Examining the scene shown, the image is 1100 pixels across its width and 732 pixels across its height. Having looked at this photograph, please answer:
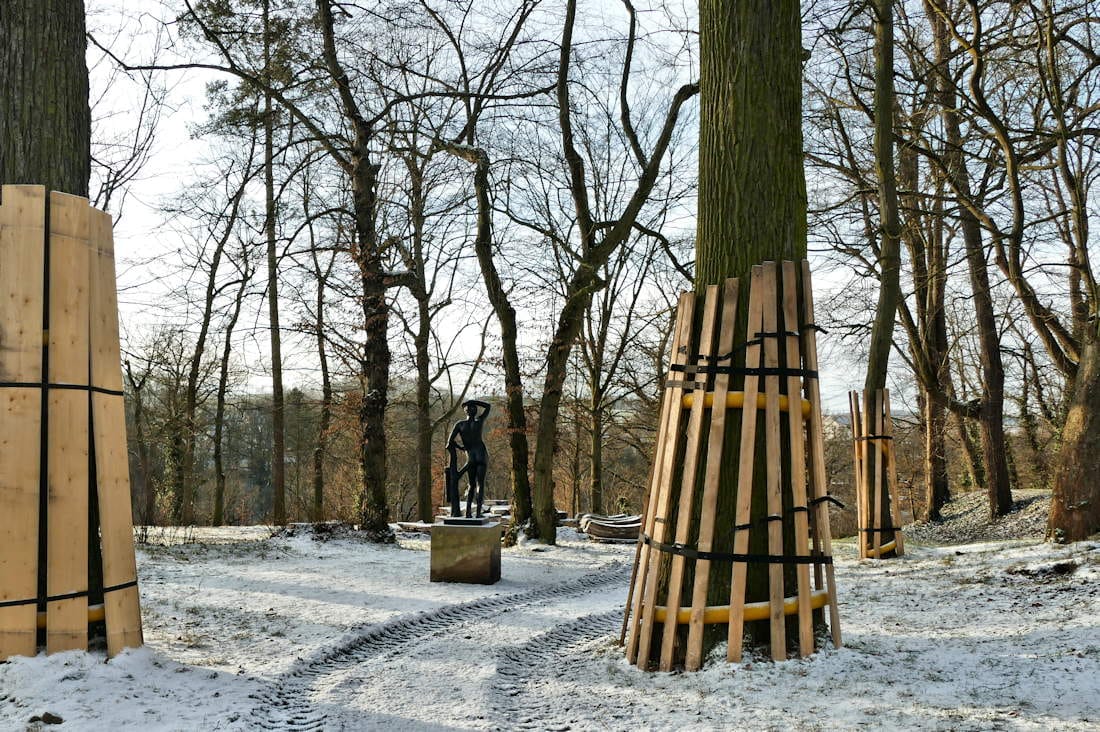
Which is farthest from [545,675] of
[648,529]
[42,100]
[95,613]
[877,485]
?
[877,485]

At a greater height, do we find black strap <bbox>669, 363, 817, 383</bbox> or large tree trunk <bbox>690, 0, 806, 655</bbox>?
large tree trunk <bbox>690, 0, 806, 655</bbox>

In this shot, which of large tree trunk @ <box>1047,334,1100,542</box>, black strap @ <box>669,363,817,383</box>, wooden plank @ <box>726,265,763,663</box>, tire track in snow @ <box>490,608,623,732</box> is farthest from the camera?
large tree trunk @ <box>1047,334,1100,542</box>

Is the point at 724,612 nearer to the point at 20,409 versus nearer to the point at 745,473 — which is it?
the point at 745,473

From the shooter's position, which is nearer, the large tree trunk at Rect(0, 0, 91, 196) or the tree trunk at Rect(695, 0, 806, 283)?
the tree trunk at Rect(695, 0, 806, 283)

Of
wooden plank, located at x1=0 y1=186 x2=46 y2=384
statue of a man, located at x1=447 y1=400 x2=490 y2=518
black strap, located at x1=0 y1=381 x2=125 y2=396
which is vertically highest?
wooden plank, located at x1=0 y1=186 x2=46 y2=384

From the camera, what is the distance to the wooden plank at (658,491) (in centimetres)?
450

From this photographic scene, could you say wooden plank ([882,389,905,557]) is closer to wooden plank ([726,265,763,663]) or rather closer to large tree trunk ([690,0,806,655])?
large tree trunk ([690,0,806,655])

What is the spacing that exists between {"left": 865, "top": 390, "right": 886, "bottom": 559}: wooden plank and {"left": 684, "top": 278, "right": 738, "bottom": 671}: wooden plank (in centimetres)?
609

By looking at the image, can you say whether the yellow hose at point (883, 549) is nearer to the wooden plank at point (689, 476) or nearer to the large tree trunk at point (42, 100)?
the wooden plank at point (689, 476)

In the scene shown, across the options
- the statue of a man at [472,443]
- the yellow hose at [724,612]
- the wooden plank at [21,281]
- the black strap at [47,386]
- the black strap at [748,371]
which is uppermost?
the wooden plank at [21,281]

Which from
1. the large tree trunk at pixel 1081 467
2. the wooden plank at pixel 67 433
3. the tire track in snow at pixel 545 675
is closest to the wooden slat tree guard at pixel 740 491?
the tire track in snow at pixel 545 675

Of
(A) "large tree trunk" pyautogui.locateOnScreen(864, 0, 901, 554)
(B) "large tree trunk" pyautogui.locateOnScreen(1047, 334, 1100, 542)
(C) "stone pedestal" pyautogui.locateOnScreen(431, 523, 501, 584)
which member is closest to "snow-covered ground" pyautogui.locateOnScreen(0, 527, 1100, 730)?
(B) "large tree trunk" pyautogui.locateOnScreen(1047, 334, 1100, 542)

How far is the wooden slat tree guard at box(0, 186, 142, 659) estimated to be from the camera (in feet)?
13.7

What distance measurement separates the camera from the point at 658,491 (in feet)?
15.6
